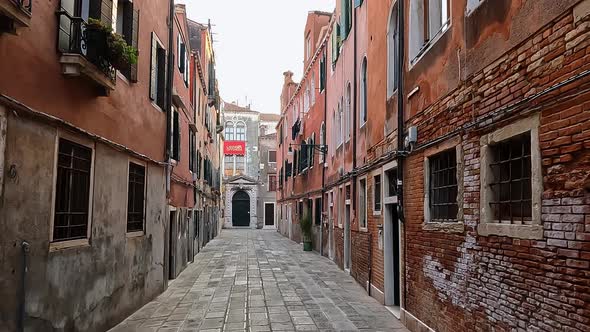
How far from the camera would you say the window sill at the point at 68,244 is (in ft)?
17.6

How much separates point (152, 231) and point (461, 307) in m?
6.37

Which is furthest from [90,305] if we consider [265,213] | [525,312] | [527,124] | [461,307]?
[265,213]

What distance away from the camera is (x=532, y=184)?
160 inches

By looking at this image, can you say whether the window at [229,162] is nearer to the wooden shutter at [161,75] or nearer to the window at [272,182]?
the window at [272,182]

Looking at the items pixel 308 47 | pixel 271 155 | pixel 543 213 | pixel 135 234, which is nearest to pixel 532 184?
pixel 543 213

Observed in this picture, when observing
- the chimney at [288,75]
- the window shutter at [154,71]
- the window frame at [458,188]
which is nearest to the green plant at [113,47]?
the window shutter at [154,71]

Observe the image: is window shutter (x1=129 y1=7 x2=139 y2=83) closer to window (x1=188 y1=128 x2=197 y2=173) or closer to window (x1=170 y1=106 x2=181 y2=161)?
window (x1=170 y1=106 x2=181 y2=161)

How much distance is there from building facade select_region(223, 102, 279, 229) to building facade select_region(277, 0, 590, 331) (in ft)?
118

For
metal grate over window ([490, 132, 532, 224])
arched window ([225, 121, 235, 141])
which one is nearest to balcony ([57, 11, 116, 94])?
metal grate over window ([490, 132, 532, 224])

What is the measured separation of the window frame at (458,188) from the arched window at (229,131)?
1741 inches

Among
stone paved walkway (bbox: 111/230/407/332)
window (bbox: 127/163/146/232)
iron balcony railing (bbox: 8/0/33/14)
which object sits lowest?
stone paved walkway (bbox: 111/230/407/332)

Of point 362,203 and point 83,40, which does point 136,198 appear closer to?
point 83,40

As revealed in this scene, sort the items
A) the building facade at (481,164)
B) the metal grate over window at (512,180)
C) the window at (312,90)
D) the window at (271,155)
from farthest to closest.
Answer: the window at (271,155) → the window at (312,90) → the metal grate over window at (512,180) → the building facade at (481,164)

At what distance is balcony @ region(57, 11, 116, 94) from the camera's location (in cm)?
546
